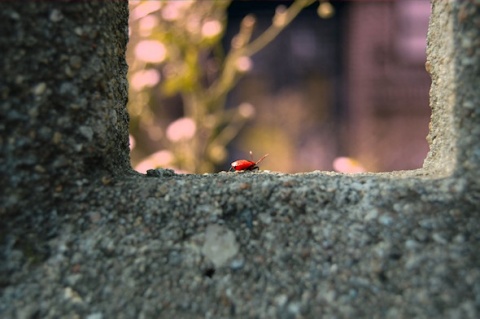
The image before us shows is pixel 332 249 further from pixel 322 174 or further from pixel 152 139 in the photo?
pixel 152 139

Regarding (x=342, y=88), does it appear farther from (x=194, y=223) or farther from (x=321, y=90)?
(x=194, y=223)

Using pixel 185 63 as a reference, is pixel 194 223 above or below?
below

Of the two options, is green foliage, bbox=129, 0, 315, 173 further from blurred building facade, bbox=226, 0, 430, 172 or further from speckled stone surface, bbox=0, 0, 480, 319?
speckled stone surface, bbox=0, 0, 480, 319

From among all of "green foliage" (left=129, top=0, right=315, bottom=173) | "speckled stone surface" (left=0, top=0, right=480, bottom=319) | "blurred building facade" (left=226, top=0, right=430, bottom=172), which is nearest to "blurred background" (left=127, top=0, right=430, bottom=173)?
"blurred building facade" (left=226, top=0, right=430, bottom=172)

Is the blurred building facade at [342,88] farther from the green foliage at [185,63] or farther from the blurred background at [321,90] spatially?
the green foliage at [185,63]

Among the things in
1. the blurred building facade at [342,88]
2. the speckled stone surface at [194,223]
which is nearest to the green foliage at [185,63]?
the blurred building facade at [342,88]

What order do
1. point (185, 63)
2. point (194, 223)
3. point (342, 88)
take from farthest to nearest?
point (342, 88) → point (185, 63) → point (194, 223)

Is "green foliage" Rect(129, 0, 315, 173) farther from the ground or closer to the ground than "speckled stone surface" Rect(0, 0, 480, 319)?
farther from the ground

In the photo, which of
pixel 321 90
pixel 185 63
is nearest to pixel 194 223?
pixel 185 63
